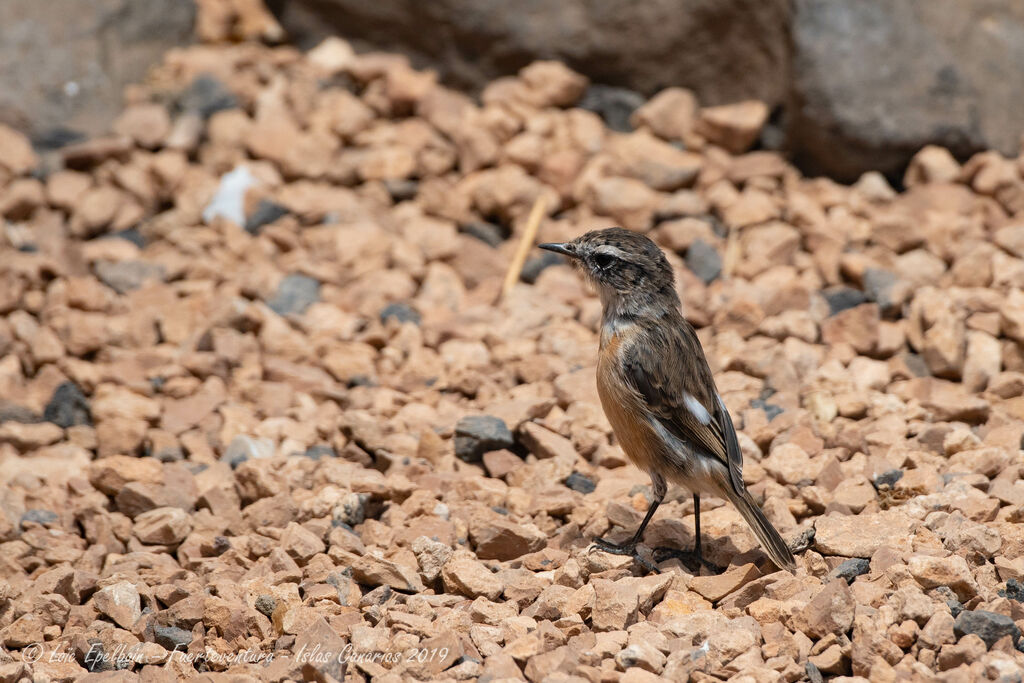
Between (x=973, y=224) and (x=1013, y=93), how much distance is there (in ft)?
3.52

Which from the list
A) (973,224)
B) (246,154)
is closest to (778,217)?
(973,224)

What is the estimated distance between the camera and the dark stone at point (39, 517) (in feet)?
17.0

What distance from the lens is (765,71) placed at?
26.1ft

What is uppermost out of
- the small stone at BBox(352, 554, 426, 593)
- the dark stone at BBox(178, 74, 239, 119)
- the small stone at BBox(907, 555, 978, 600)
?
the dark stone at BBox(178, 74, 239, 119)

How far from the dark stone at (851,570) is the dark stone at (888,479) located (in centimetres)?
68

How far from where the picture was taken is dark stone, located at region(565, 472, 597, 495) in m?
5.45

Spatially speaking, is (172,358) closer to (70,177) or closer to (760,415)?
(70,177)

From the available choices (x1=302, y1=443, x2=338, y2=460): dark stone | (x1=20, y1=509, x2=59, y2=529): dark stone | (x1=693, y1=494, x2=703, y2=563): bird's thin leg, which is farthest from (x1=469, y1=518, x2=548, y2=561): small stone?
(x1=20, y1=509, x2=59, y2=529): dark stone

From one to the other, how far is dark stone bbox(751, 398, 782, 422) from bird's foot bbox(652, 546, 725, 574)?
1.12 m

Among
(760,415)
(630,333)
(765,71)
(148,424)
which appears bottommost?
(148,424)

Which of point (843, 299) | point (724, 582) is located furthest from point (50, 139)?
point (724, 582)

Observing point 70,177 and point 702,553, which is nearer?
point 702,553

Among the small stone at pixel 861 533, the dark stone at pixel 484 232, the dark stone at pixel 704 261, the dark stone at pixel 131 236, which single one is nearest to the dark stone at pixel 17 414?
the dark stone at pixel 131 236

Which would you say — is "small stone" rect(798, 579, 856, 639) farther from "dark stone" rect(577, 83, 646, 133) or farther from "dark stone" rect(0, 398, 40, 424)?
"dark stone" rect(577, 83, 646, 133)
